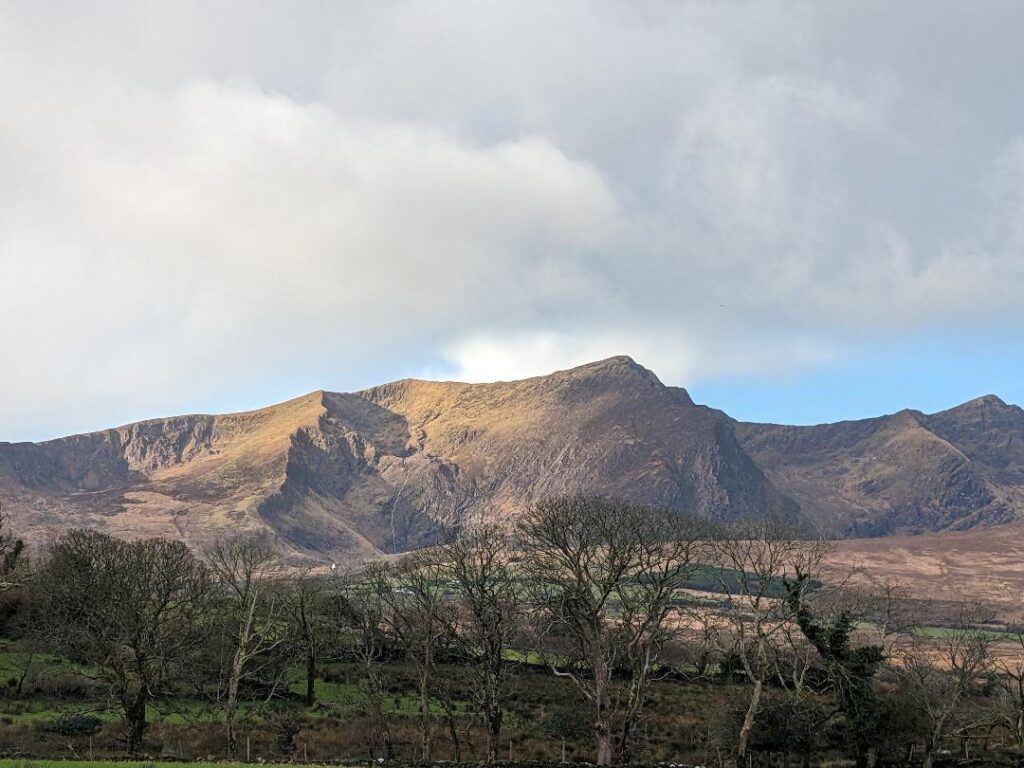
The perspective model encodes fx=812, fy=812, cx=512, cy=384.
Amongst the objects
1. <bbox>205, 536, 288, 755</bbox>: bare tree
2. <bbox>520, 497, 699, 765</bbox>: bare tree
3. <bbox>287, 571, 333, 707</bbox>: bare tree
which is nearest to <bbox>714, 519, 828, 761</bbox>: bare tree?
<bbox>520, 497, 699, 765</bbox>: bare tree

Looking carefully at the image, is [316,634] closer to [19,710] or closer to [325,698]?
[325,698]

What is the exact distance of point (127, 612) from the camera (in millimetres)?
56156

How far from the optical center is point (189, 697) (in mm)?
76938

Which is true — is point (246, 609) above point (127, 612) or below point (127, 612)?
below

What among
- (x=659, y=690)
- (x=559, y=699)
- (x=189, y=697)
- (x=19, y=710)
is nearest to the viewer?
(x=19, y=710)

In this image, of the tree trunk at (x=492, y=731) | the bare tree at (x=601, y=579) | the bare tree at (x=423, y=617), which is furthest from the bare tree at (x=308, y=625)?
the bare tree at (x=601, y=579)

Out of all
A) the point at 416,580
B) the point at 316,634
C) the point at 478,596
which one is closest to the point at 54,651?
the point at 316,634

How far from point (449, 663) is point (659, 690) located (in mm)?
25695

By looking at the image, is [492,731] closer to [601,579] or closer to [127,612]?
[601,579]

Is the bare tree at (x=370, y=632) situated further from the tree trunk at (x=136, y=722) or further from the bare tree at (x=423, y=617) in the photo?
the tree trunk at (x=136, y=722)

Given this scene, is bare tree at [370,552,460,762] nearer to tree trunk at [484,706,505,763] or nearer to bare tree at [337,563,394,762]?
bare tree at [337,563,394,762]

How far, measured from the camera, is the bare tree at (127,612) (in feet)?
175

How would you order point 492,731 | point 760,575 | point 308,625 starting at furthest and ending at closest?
point 308,625 → point 760,575 → point 492,731

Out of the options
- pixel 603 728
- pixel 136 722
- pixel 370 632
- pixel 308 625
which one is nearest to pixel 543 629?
pixel 603 728
